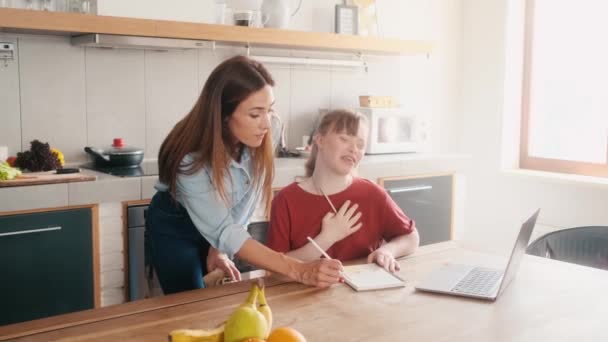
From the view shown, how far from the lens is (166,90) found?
3.24 meters

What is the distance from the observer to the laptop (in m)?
1.46

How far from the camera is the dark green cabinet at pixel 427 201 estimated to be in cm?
351

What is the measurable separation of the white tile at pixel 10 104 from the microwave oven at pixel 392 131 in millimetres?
1798

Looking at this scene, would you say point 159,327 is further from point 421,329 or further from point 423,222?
point 423,222

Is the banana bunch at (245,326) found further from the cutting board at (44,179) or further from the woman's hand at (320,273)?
the cutting board at (44,179)

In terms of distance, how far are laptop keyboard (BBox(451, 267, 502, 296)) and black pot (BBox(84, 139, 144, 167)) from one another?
5.75 ft

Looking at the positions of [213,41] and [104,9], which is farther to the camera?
[213,41]

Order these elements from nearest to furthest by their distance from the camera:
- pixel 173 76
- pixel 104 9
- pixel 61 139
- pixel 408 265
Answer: pixel 408 265 < pixel 104 9 < pixel 61 139 < pixel 173 76

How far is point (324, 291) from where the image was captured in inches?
58.1

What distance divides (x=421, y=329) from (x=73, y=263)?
166 cm

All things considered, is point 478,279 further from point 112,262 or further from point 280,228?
point 112,262

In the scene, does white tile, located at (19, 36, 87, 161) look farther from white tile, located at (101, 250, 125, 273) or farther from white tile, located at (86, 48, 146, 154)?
white tile, located at (101, 250, 125, 273)

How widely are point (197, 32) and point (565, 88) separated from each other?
2.30 m

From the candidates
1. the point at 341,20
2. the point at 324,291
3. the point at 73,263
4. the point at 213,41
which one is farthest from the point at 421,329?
the point at 341,20
